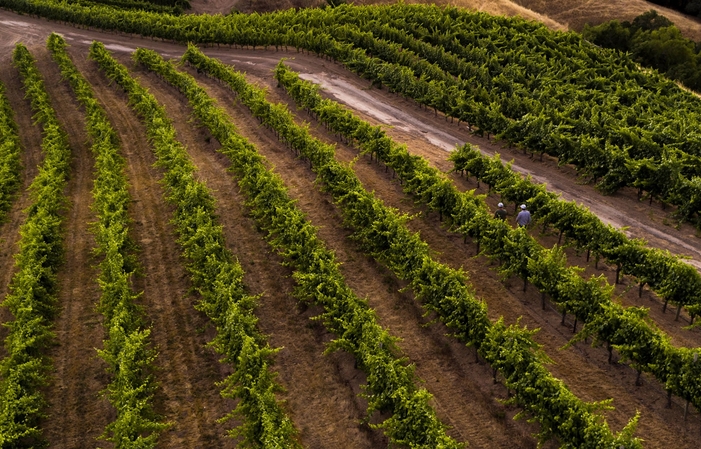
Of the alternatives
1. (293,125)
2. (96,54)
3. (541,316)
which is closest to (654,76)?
(293,125)

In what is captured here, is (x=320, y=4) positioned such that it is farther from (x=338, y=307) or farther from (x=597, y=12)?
(x=338, y=307)

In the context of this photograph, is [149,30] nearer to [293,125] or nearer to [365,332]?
[293,125]

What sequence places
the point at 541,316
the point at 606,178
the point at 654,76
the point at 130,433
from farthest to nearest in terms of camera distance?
the point at 654,76
the point at 606,178
the point at 541,316
the point at 130,433

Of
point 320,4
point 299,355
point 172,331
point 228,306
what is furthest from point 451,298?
point 320,4

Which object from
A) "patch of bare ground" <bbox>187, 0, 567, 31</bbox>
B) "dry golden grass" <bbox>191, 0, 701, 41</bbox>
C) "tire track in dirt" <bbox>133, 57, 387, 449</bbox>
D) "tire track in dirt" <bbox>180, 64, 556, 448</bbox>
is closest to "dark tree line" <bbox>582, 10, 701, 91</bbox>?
"patch of bare ground" <bbox>187, 0, 567, 31</bbox>

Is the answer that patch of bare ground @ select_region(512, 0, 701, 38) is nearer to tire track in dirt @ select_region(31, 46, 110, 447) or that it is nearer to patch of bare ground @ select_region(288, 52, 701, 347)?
patch of bare ground @ select_region(288, 52, 701, 347)

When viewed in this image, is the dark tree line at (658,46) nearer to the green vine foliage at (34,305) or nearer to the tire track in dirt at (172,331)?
the tire track in dirt at (172,331)
